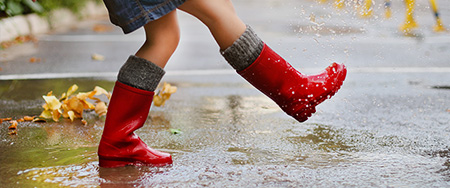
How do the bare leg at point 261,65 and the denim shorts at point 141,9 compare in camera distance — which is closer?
the denim shorts at point 141,9

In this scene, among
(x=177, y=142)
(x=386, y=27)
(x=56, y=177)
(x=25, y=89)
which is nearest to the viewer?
(x=56, y=177)

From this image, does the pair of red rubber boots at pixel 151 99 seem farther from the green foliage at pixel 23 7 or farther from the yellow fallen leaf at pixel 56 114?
the green foliage at pixel 23 7

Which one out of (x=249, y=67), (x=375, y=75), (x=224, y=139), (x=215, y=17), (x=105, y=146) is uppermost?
(x=215, y=17)

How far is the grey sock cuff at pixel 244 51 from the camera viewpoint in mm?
2578

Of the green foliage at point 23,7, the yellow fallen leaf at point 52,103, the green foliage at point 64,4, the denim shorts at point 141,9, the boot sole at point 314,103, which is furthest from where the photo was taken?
the green foliage at point 64,4

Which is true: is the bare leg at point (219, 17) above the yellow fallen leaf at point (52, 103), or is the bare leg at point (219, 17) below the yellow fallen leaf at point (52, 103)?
above

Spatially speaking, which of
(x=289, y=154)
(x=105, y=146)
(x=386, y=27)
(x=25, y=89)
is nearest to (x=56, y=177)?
(x=105, y=146)

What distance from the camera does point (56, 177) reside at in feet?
8.20

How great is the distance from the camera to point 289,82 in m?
2.73

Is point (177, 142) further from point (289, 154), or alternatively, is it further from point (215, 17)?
point (215, 17)

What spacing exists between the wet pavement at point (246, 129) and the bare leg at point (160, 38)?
1.53 ft

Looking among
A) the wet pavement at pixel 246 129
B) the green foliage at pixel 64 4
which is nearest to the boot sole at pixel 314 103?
the wet pavement at pixel 246 129

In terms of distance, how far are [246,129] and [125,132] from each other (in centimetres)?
97

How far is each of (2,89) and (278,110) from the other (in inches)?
82.2
